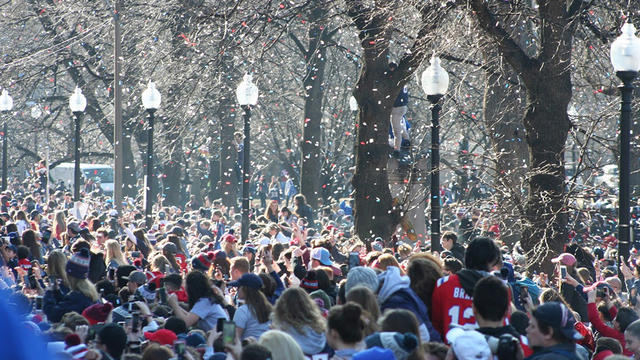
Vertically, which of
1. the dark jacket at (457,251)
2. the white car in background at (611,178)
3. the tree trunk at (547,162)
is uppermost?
the white car in background at (611,178)

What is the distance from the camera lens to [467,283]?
20.2ft

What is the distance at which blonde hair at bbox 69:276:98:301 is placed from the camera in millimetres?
8266

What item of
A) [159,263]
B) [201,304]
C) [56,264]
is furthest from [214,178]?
[201,304]

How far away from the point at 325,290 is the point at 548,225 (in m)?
4.19

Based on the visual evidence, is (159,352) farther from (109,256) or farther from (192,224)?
(192,224)

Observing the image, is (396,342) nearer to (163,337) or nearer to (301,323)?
(301,323)

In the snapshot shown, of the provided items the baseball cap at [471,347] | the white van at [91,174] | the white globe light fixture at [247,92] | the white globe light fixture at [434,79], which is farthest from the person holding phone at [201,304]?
the white van at [91,174]

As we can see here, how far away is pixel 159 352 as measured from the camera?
555 cm

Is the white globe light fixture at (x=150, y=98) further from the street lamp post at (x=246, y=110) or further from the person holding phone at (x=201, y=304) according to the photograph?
the person holding phone at (x=201, y=304)

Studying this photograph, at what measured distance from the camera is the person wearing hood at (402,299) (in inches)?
253

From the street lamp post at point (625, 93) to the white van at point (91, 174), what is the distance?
4337 cm

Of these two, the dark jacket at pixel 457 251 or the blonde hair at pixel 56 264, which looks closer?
the blonde hair at pixel 56 264

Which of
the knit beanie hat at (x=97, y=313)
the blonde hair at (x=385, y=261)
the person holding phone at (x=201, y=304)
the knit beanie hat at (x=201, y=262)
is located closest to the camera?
the knit beanie hat at (x=97, y=313)

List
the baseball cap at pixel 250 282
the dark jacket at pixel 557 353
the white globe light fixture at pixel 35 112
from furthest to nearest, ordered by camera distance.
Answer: the white globe light fixture at pixel 35 112 < the baseball cap at pixel 250 282 < the dark jacket at pixel 557 353
